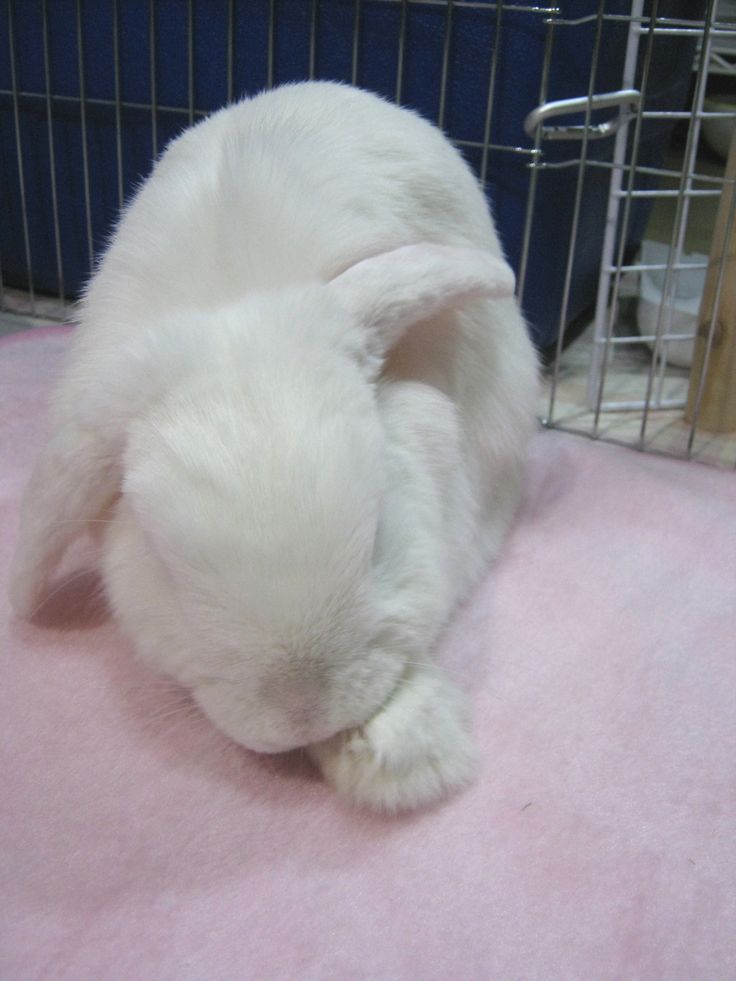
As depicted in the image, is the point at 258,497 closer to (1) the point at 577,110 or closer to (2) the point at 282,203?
(2) the point at 282,203

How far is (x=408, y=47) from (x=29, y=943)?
5.65ft

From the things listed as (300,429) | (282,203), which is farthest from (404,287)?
(300,429)

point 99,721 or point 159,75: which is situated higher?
point 159,75

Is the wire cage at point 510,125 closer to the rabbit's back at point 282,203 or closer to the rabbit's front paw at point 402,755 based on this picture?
the rabbit's back at point 282,203

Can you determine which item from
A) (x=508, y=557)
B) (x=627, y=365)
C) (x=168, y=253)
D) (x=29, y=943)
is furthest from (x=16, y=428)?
(x=627, y=365)

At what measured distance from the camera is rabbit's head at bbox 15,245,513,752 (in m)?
0.90

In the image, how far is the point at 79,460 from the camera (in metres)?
1.13

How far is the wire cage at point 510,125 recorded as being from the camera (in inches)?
72.6

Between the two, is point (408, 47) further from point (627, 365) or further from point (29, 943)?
point (29, 943)

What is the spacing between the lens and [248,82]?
212 cm

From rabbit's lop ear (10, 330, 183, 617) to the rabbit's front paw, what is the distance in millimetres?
408

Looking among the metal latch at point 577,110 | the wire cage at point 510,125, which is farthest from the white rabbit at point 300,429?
the wire cage at point 510,125

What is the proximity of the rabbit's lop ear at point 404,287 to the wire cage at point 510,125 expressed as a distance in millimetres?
632

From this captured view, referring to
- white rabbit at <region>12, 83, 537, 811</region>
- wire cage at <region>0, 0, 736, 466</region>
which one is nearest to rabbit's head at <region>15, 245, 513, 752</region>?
white rabbit at <region>12, 83, 537, 811</region>
